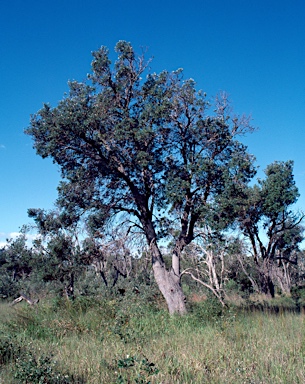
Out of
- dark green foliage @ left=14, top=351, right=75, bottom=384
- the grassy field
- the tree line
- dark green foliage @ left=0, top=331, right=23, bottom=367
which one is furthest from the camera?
the tree line

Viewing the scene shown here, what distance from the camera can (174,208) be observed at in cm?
1237

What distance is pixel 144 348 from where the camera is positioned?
6652mm

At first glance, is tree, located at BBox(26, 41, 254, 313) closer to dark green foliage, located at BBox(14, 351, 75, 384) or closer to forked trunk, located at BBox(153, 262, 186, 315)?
forked trunk, located at BBox(153, 262, 186, 315)

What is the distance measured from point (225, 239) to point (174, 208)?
205 centimetres

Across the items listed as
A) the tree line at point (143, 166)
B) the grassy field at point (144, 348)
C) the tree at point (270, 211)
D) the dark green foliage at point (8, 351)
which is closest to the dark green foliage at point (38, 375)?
the grassy field at point (144, 348)

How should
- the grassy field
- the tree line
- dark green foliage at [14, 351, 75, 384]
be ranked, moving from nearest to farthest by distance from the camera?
dark green foliage at [14, 351, 75, 384] → the grassy field → the tree line

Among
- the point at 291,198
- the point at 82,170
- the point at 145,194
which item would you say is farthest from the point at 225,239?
the point at 291,198

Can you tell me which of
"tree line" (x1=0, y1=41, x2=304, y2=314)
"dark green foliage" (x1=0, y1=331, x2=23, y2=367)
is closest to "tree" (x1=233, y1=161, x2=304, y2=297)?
"tree line" (x1=0, y1=41, x2=304, y2=314)

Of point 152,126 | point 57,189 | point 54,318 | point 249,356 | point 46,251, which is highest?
point 152,126

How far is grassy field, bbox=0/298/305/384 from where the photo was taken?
4879 millimetres

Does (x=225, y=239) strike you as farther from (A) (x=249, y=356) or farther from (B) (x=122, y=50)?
(B) (x=122, y=50)

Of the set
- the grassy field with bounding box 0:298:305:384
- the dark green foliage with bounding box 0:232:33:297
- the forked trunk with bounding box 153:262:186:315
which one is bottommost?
the grassy field with bounding box 0:298:305:384

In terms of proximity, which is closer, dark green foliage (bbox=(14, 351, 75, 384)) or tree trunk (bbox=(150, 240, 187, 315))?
dark green foliage (bbox=(14, 351, 75, 384))

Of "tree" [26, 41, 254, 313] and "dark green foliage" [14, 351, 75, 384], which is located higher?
"tree" [26, 41, 254, 313]
